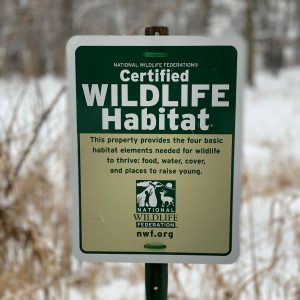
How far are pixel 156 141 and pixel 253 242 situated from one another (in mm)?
677

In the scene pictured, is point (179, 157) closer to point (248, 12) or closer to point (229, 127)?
point (229, 127)

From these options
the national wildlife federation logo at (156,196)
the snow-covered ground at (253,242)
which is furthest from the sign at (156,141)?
the snow-covered ground at (253,242)

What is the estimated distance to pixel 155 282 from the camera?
683 millimetres

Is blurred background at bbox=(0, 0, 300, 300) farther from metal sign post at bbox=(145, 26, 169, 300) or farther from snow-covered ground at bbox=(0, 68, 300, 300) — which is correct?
metal sign post at bbox=(145, 26, 169, 300)

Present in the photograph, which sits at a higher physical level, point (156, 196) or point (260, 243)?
point (156, 196)

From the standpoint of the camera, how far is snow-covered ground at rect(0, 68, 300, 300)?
1.08 meters

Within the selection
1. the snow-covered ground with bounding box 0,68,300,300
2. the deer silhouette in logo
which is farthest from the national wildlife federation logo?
the snow-covered ground with bounding box 0,68,300,300

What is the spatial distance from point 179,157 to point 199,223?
0.31ft

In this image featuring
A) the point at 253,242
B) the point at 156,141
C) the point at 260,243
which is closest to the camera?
the point at 156,141

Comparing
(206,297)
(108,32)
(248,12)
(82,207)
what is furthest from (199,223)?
(248,12)

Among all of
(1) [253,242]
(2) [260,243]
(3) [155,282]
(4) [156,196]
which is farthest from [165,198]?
(2) [260,243]

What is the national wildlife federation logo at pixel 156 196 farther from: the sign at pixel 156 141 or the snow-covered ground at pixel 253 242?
the snow-covered ground at pixel 253 242

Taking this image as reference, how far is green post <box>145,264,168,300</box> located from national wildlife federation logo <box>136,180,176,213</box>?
0.29 feet

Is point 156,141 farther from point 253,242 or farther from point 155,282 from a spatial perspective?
point 253,242
